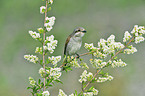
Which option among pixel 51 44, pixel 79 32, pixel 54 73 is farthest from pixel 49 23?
pixel 79 32

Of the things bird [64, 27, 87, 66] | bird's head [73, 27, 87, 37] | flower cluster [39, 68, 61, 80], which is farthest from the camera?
bird [64, 27, 87, 66]

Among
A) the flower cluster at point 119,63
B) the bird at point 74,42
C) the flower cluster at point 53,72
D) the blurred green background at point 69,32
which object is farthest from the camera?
the blurred green background at point 69,32

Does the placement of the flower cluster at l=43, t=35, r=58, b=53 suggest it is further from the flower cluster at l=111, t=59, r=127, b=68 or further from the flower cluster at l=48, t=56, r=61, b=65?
the flower cluster at l=111, t=59, r=127, b=68

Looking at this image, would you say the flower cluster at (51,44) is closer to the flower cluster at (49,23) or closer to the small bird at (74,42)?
the flower cluster at (49,23)

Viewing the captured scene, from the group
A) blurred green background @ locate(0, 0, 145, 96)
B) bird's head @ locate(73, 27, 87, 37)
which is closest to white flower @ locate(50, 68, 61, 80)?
bird's head @ locate(73, 27, 87, 37)

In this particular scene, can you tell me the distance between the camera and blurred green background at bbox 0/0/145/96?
7.32 m

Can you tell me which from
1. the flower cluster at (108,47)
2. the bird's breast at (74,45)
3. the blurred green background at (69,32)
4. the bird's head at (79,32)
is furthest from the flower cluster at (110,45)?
the blurred green background at (69,32)

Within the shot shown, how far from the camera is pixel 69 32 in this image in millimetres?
9344

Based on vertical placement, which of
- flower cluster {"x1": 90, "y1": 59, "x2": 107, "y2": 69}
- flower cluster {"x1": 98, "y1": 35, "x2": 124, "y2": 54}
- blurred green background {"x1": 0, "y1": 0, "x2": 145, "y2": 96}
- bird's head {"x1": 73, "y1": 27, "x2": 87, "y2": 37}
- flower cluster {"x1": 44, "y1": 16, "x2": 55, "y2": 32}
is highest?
blurred green background {"x1": 0, "y1": 0, "x2": 145, "y2": 96}

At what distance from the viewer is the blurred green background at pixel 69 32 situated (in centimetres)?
732

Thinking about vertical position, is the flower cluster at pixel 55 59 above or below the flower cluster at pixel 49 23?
below

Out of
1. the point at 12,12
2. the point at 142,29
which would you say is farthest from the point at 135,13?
the point at 142,29

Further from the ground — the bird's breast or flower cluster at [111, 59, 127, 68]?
the bird's breast

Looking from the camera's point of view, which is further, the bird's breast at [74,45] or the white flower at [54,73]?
the bird's breast at [74,45]
